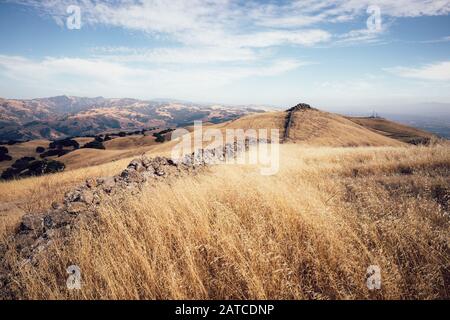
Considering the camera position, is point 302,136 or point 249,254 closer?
point 249,254

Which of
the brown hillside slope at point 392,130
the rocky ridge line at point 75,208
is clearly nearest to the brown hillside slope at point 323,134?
the brown hillside slope at point 392,130

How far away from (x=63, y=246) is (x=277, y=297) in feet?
11.2

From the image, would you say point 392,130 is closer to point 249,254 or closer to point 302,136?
point 302,136

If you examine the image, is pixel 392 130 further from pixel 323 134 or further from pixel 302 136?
pixel 302 136

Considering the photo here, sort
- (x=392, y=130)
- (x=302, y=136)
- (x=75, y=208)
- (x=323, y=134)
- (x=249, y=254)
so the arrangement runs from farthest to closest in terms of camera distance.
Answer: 1. (x=392, y=130)
2. (x=323, y=134)
3. (x=302, y=136)
4. (x=75, y=208)
5. (x=249, y=254)

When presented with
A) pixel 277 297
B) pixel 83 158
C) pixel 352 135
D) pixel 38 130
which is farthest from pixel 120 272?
pixel 38 130

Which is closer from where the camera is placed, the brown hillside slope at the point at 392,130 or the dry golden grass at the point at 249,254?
the dry golden grass at the point at 249,254

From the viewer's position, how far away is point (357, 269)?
9.84ft

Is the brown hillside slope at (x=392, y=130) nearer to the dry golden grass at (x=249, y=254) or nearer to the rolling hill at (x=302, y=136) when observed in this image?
the rolling hill at (x=302, y=136)

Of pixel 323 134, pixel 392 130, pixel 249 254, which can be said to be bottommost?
pixel 249 254

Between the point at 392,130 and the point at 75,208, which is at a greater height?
the point at 392,130

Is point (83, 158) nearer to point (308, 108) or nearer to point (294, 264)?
point (308, 108)

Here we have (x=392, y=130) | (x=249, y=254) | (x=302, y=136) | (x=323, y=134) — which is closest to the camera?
(x=249, y=254)

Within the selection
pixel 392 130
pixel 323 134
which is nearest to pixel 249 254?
pixel 323 134
